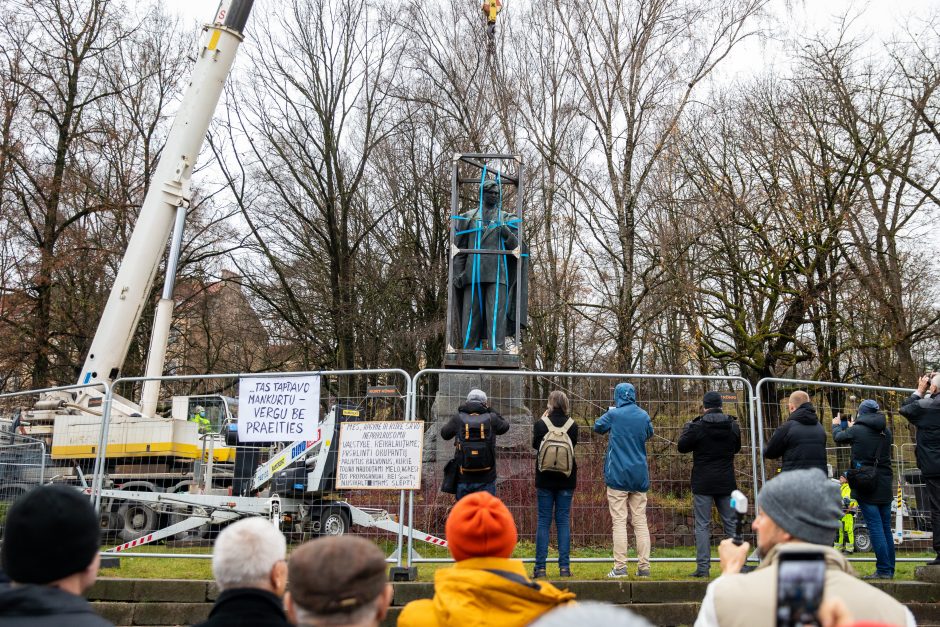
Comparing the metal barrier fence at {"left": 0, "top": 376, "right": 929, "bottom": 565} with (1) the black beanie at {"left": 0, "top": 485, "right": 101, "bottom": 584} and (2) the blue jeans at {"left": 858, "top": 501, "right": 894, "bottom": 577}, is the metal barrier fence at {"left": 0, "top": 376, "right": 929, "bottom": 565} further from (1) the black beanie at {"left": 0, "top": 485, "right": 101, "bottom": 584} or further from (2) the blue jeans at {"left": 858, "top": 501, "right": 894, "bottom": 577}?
(1) the black beanie at {"left": 0, "top": 485, "right": 101, "bottom": 584}

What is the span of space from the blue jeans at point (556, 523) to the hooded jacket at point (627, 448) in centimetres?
46

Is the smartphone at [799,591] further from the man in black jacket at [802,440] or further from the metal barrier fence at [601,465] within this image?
the metal barrier fence at [601,465]

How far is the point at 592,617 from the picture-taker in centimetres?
142

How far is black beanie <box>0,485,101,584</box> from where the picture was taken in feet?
8.65

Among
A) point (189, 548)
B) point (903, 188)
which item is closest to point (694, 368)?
point (903, 188)

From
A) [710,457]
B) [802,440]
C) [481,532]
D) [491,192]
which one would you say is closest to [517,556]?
[710,457]

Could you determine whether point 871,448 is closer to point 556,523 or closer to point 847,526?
point 556,523

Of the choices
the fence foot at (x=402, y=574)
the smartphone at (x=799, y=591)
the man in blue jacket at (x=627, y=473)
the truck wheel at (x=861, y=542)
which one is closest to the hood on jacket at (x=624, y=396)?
the man in blue jacket at (x=627, y=473)

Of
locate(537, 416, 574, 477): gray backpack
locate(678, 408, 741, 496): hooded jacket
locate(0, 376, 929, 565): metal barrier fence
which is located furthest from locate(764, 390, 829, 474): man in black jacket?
locate(537, 416, 574, 477): gray backpack

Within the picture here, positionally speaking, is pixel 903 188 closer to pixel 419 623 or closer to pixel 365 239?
pixel 365 239

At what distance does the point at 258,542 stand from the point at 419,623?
0.61 m

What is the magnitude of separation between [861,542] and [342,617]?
39.1 ft

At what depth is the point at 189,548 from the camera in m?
9.48

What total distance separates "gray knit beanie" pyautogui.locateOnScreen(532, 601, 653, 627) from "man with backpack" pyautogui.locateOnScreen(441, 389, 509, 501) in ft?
20.9
